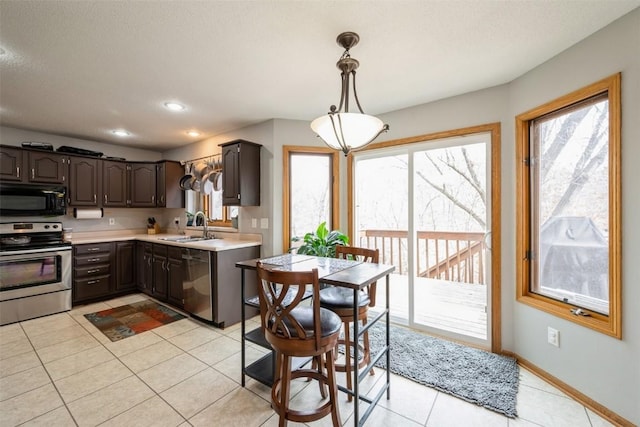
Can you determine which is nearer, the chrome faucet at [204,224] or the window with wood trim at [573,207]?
the window with wood trim at [573,207]

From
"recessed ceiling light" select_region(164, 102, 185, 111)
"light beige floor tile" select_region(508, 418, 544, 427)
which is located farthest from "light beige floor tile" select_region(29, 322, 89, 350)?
"light beige floor tile" select_region(508, 418, 544, 427)

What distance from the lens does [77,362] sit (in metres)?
2.37

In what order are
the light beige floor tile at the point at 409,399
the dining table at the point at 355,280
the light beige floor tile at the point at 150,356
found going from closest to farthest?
the dining table at the point at 355,280 → the light beige floor tile at the point at 409,399 → the light beige floor tile at the point at 150,356

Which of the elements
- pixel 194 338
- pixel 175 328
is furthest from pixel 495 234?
pixel 175 328

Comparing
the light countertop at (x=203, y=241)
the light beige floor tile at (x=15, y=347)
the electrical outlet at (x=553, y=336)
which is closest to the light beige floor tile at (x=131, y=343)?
the light beige floor tile at (x=15, y=347)

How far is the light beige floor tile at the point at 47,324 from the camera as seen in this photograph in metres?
2.97

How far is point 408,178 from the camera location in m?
3.06

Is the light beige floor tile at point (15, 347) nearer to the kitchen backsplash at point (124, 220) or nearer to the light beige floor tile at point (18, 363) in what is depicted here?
the light beige floor tile at point (18, 363)

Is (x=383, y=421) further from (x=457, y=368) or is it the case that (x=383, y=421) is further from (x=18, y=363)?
(x=18, y=363)

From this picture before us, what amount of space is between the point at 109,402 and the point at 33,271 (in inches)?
102

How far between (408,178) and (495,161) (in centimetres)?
84

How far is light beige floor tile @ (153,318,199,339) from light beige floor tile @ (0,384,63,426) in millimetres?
959

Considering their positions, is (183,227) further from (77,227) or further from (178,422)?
(178,422)

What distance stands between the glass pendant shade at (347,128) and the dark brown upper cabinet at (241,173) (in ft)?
5.86
